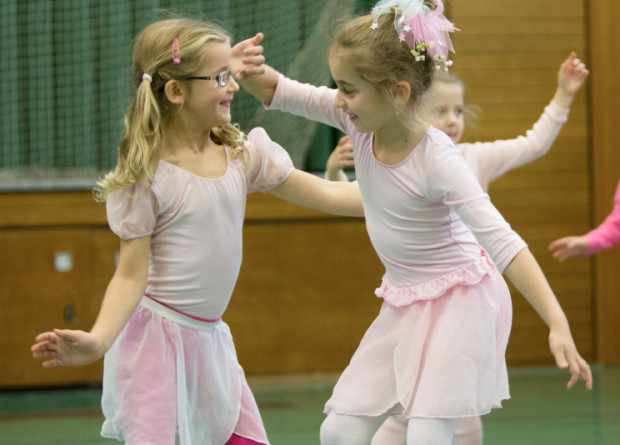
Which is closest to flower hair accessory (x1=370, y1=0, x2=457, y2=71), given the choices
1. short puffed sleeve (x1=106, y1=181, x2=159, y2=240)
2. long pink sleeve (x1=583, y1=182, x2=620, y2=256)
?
short puffed sleeve (x1=106, y1=181, x2=159, y2=240)

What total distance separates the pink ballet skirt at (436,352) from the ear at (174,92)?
60cm

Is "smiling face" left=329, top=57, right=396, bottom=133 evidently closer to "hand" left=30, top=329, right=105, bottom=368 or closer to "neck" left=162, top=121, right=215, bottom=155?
"neck" left=162, top=121, right=215, bottom=155

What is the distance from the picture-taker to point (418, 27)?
1.85 m

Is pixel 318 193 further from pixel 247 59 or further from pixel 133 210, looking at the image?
pixel 133 210

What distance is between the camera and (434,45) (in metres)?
1.86

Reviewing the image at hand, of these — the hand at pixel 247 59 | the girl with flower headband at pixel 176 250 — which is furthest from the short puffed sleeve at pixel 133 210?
the hand at pixel 247 59

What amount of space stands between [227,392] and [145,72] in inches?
27.0

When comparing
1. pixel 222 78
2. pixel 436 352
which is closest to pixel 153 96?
pixel 222 78

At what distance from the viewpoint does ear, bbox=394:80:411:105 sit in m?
1.88

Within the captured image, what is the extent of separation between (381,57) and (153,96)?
0.47 m

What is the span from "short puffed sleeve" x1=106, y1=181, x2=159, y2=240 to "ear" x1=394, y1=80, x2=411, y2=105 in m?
0.53

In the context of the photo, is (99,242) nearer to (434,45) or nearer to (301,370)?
(301,370)

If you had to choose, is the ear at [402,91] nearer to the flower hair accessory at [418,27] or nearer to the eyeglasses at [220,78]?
the flower hair accessory at [418,27]

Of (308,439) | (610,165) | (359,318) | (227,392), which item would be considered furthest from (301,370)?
(227,392)
